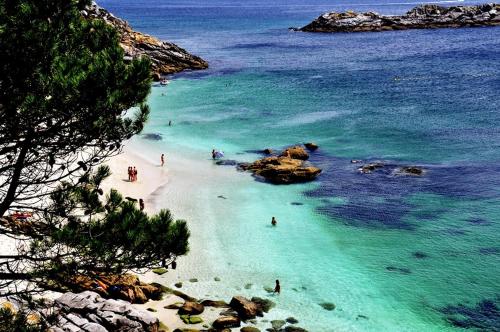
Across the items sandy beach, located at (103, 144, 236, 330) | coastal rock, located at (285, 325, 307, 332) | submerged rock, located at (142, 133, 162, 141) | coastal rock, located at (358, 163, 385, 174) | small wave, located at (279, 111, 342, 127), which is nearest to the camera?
coastal rock, located at (285, 325, 307, 332)

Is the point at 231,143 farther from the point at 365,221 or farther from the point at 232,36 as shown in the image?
the point at 232,36

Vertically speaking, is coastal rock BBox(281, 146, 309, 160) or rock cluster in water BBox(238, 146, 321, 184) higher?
coastal rock BBox(281, 146, 309, 160)

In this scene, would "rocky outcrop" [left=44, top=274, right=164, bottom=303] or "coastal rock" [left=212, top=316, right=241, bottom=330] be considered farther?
"rocky outcrop" [left=44, top=274, right=164, bottom=303]

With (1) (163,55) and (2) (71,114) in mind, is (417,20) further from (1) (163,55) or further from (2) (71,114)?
(2) (71,114)

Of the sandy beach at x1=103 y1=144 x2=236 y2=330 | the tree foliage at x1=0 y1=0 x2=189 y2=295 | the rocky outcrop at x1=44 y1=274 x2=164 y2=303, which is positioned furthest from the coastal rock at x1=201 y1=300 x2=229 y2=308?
the tree foliage at x1=0 y1=0 x2=189 y2=295

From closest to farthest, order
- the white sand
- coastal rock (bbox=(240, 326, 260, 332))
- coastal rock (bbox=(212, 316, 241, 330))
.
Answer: coastal rock (bbox=(240, 326, 260, 332)) → coastal rock (bbox=(212, 316, 241, 330)) → the white sand

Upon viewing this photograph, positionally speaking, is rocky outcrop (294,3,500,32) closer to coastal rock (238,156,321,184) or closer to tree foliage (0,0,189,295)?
coastal rock (238,156,321,184)

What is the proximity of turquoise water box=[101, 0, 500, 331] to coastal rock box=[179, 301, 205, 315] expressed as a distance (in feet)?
6.09

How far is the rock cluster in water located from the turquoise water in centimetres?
124

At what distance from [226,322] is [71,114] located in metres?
16.5

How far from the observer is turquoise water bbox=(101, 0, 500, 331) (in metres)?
29.5

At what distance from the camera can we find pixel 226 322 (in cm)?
2589

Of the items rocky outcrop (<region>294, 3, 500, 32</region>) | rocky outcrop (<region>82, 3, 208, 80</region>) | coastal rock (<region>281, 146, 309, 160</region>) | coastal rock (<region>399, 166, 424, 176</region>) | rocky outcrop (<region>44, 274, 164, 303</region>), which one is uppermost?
rocky outcrop (<region>294, 3, 500, 32</region>)

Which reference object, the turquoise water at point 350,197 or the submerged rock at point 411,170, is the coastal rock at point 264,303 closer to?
the turquoise water at point 350,197
